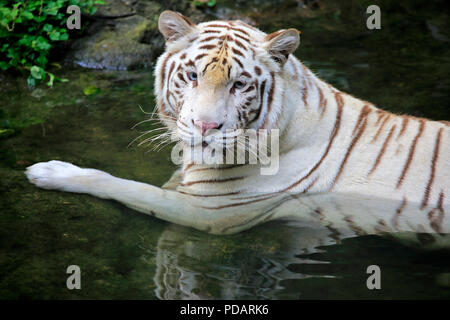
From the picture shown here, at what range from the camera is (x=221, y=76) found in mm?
2869

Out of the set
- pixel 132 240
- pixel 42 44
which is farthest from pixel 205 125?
pixel 42 44

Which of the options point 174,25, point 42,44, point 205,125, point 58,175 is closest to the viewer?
point 205,125

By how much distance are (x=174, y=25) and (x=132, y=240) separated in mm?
1189

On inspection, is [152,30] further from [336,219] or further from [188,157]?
[336,219]

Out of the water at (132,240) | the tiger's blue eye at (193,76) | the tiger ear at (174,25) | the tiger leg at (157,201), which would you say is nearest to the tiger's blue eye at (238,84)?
the tiger's blue eye at (193,76)

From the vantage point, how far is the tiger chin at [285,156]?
2.96m

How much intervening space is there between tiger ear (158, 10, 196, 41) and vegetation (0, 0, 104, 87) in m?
2.26

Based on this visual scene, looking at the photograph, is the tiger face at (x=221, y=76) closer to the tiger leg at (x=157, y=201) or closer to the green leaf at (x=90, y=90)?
the tiger leg at (x=157, y=201)

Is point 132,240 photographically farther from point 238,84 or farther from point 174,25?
point 174,25

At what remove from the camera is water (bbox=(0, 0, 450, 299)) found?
254 cm

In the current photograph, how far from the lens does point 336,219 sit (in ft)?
10.3

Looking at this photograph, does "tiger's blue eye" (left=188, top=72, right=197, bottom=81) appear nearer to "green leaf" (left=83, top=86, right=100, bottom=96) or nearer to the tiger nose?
the tiger nose
